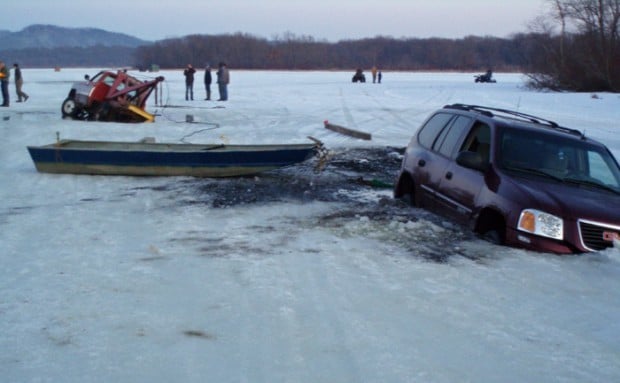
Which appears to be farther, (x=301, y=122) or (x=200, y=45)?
(x=200, y=45)

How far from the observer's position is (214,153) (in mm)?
12156

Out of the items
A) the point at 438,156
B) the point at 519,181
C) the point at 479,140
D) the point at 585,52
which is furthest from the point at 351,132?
the point at 585,52

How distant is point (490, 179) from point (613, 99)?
32094 mm

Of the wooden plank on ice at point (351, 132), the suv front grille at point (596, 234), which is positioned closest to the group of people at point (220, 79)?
the wooden plank on ice at point (351, 132)

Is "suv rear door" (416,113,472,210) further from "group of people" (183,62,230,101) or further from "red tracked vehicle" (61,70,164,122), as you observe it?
"group of people" (183,62,230,101)

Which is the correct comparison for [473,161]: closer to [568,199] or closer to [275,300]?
[568,199]

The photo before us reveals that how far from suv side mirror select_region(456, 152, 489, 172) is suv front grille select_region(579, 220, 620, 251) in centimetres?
135

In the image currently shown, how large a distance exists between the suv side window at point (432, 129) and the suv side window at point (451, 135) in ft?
0.56

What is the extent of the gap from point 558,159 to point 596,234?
137 centimetres

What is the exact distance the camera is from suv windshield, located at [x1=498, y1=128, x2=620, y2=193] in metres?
7.77

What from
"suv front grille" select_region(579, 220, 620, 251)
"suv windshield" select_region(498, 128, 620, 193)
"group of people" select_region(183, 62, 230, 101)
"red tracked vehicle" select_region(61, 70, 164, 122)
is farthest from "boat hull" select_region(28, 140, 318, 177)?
"group of people" select_region(183, 62, 230, 101)

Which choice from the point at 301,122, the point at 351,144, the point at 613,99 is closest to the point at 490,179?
the point at 351,144

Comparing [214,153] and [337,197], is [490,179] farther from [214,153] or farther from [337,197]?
[214,153]

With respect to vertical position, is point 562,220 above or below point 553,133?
below
